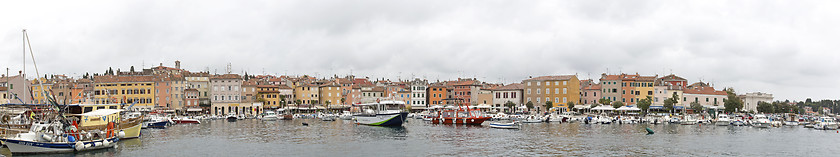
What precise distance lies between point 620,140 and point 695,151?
8.02 m

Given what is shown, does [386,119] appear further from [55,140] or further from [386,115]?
[55,140]

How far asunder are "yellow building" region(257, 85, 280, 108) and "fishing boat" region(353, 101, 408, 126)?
44.9 m

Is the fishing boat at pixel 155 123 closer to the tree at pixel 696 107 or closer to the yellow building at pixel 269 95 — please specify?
the yellow building at pixel 269 95

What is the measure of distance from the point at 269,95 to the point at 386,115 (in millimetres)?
51281

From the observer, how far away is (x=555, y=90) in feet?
335

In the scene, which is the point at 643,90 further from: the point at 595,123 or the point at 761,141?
the point at 761,141

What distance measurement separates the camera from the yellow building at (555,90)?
332 ft

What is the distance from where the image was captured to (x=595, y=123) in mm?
75438

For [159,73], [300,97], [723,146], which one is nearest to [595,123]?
[723,146]

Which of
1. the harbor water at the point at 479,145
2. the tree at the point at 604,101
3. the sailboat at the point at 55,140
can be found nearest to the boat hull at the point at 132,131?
the harbor water at the point at 479,145

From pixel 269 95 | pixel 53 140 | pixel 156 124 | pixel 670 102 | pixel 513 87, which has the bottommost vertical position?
pixel 156 124

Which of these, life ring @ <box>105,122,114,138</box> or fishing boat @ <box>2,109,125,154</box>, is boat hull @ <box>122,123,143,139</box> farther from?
fishing boat @ <box>2,109,125,154</box>


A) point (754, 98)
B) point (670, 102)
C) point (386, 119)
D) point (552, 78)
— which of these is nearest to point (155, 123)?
point (386, 119)

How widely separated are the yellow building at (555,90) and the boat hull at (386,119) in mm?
40693
